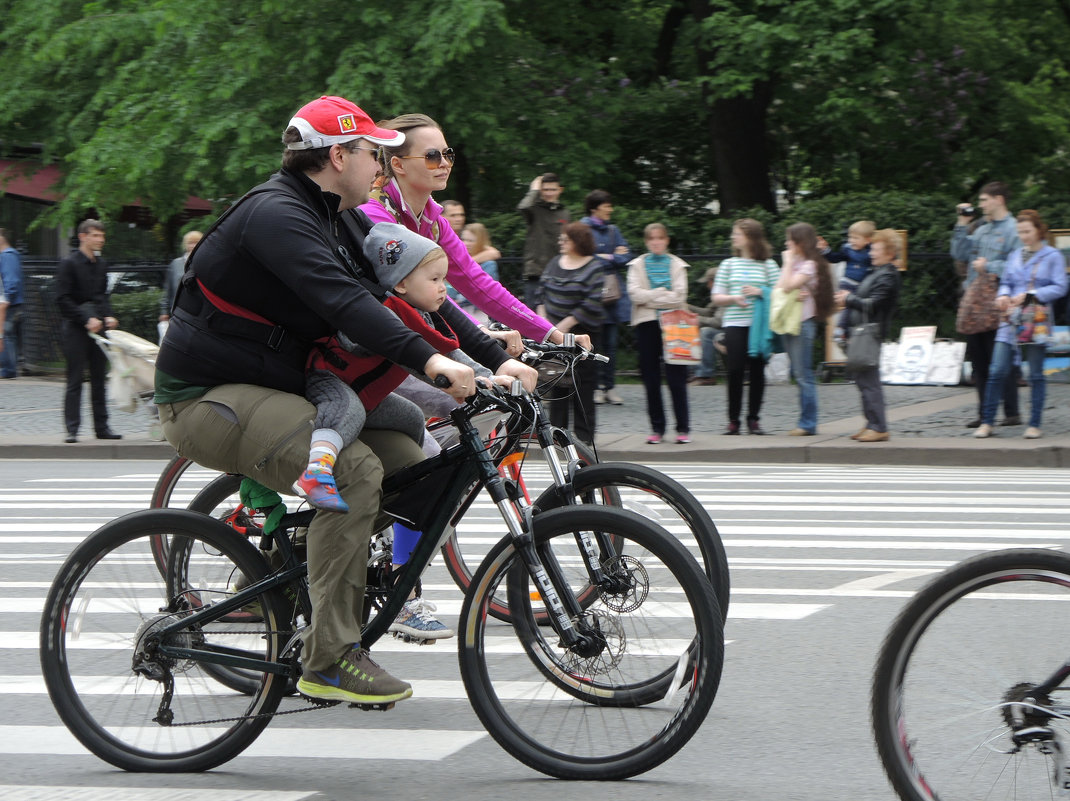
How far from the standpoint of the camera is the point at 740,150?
21219 millimetres

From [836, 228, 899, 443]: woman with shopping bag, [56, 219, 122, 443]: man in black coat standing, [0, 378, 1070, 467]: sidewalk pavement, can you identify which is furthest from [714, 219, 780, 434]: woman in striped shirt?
[56, 219, 122, 443]: man in black coat standing

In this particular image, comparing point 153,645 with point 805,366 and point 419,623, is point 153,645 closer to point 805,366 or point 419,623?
point 419,623

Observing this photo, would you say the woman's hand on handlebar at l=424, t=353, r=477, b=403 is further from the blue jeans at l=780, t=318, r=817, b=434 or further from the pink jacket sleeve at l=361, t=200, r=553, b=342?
the blue jeans at l=780, t=318, r=817, b=434

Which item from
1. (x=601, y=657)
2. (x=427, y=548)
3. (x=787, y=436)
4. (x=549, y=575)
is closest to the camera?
(x=549, y=575)

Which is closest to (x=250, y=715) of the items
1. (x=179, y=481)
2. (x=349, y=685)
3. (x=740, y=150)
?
(x=349, y=685)

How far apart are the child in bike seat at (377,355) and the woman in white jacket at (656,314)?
824 centimetres

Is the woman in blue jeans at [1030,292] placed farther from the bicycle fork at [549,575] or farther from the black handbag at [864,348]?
the bicycle fork at [549,575]

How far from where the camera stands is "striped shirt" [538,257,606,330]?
1211 centimetres

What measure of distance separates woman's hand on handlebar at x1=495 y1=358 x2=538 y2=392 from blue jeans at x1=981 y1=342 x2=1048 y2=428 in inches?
354

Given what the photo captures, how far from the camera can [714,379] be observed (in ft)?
57.4

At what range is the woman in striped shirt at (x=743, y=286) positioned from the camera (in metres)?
13.0

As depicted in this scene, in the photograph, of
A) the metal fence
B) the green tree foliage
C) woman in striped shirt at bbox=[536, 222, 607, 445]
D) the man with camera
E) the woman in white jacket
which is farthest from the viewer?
the metal fence

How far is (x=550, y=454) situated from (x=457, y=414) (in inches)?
17.1

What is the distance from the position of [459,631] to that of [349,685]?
13.0 inches
